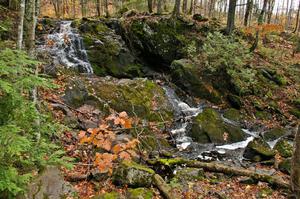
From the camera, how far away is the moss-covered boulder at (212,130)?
12453mm

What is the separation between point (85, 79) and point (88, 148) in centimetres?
514

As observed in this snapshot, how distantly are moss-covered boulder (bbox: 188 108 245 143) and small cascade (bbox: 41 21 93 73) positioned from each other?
226 inches

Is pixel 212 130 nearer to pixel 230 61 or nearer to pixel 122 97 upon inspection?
pixel 122 97

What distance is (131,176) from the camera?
7.12 meters

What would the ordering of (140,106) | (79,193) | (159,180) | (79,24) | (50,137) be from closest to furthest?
(79,193), (159,180), (50,137), (140,106), (79,24)

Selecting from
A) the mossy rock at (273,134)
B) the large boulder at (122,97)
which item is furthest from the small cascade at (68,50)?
the mossy rock at (273,134)

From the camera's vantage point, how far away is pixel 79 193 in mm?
6398

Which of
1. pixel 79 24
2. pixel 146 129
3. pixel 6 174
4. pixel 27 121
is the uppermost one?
pixel 79 24

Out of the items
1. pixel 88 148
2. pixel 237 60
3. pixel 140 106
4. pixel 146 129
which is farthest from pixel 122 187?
pixel 237 60

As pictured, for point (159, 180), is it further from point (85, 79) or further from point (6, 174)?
point (85, 79)

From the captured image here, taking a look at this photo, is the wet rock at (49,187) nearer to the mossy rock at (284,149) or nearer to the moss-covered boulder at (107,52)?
the mossy rock at (284,149)

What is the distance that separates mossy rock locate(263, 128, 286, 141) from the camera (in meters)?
13.6

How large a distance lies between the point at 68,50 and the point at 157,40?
16.6 ft

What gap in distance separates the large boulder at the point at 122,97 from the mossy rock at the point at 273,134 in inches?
166
